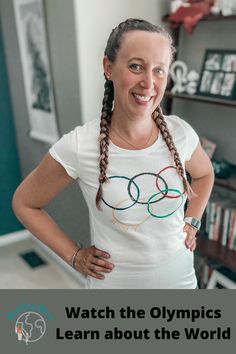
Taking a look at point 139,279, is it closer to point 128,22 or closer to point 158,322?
point 158,322

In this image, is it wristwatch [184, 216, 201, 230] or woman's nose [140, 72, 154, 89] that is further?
wristwatch [184, 216, 201, 230]

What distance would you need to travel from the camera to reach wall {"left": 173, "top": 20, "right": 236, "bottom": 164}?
6.69 ft

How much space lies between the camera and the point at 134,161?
968 millimetres

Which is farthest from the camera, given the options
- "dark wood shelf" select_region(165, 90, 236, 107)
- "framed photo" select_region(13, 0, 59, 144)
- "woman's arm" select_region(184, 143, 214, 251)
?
"framed photo" select_region(13, 0, 59, 144)

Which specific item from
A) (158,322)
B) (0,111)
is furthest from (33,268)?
(158,322)

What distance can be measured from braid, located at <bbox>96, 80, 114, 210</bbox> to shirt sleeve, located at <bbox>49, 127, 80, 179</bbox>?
0.07 metres

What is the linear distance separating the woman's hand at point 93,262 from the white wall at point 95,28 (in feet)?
3.95

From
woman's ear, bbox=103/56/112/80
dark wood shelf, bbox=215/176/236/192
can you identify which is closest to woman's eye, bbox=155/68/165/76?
woman's ear, bbox=103/56/112/80

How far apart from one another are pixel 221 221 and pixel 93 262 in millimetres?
1260

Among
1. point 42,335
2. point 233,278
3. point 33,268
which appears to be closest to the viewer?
point 42,335

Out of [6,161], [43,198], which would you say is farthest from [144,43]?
[6,161]

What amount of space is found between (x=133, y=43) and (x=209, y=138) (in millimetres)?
1477

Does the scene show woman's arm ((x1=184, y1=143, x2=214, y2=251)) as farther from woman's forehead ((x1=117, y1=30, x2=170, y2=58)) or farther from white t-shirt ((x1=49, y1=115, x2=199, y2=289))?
woman's forehead ((x1=117, y1=30, x2=170, y2=58))

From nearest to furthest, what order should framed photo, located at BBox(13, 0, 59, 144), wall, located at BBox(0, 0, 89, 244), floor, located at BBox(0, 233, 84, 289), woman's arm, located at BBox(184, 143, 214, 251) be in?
woman's arm, located at BBox(184, 143, 214, 251) < wall, located at BBox(0, 0, 89, 244) < framed photo, located at BBox(13, 0, 59, 144) < floor, located at BBox(0, 233, 84, 289)
